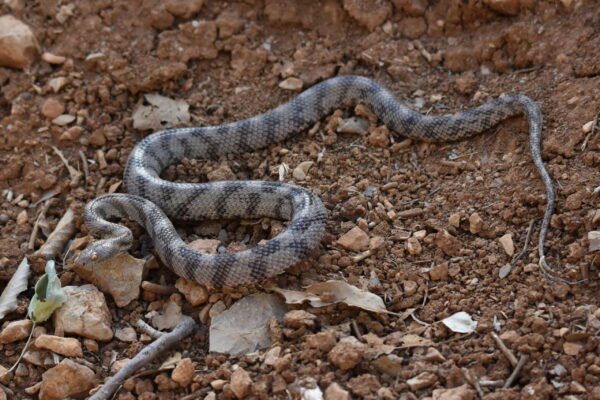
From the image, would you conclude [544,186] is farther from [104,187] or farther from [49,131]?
[49,131]

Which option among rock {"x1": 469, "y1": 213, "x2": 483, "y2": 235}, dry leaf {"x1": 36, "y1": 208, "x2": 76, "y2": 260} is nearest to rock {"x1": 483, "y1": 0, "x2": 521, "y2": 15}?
rock {"x1": 469, "y1": 213, "x2": 483, "y2": 235}

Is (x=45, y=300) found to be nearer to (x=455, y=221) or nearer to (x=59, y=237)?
(x=59, y=237)

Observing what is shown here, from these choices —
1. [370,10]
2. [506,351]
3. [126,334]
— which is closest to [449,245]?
[506,351]

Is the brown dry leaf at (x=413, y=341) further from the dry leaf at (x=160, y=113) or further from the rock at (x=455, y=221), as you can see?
the dry leaf at (x=160, y=113)

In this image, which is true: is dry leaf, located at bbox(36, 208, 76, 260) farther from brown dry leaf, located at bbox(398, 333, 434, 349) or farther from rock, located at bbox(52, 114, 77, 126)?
brown dry leaf, located at bbox(398, 333, 434, 349)

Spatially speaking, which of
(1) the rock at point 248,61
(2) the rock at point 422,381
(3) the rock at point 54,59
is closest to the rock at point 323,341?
(2) the rock at point 422,381
